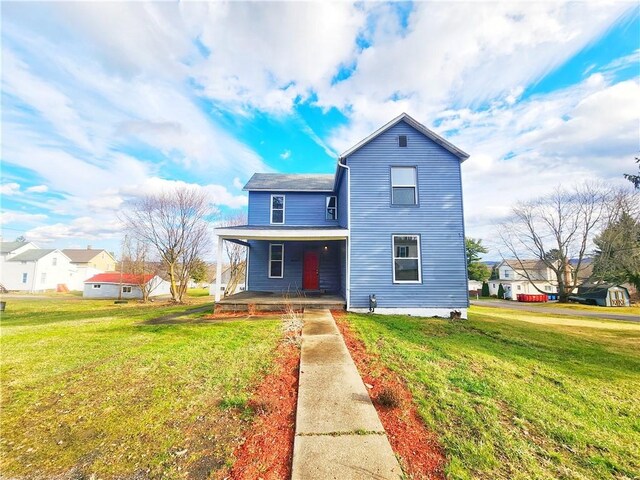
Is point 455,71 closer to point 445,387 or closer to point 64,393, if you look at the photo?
point 445,387

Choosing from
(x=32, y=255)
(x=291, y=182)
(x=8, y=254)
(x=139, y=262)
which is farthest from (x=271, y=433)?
(x=8, y=254)

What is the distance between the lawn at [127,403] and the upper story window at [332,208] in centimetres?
859

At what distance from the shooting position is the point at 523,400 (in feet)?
11.7

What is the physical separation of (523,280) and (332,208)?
39547 mm

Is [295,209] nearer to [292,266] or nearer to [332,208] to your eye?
[332,208]

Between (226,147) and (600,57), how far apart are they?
A: 58.5 ft

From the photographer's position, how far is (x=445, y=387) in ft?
12.6

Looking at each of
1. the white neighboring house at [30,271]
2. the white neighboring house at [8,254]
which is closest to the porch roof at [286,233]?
the white neighboring house at [30,271]

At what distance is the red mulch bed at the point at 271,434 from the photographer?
2.19 metres

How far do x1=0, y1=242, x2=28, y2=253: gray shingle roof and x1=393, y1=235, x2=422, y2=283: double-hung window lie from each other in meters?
54.5

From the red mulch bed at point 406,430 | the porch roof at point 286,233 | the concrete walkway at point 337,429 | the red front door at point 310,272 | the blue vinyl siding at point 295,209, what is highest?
the blue vinyl siding at point 295,209

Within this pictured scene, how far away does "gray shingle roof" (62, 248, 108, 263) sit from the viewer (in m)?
44.7

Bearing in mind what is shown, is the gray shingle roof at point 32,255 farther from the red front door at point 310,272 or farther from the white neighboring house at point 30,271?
the red front door at point 310,272

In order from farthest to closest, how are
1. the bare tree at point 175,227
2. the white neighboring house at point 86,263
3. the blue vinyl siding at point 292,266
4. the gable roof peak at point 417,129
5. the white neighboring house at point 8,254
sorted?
1. the white neighboring house at point 86,263
2. the white neighboring house at point 8,254
3. the bare tree at point 175,227
4. the blue vinyl siding at point 292,266
5. the gable roof peak at point 417,129
